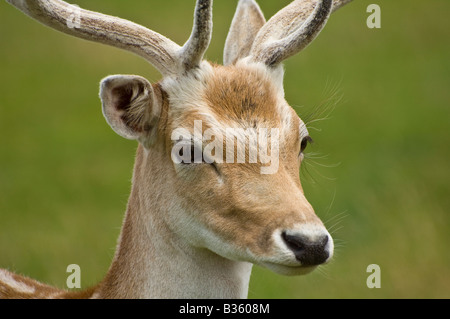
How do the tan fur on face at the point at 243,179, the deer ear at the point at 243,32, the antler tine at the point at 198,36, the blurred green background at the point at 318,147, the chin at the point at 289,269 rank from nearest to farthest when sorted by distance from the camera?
1. the chin at the point at 289,269
2. the tan fur on face at the point at 243,179
3. the antler tine at the point at 198,36
4. the deer ear at the point at 243,32
5. the blurred green background at the point at 318,147

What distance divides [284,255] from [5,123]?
15.4 metres

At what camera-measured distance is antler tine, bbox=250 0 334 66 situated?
6133 millimetres

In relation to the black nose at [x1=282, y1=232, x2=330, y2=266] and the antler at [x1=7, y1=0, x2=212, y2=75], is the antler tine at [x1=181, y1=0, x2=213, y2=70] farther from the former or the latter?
the black nose at [x1=282, y1=232, x2=330, y2=266]

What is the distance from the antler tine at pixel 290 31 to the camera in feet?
20.1

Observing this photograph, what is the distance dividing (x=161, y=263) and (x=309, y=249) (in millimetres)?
1236

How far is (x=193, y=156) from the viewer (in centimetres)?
593

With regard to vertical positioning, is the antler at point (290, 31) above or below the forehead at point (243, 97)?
above

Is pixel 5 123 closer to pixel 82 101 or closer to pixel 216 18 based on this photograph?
pixel 82 101

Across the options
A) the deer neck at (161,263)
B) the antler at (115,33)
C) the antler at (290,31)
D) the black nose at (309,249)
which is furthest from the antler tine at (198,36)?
the black nose at (309,249)

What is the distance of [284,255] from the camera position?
5.43 metres

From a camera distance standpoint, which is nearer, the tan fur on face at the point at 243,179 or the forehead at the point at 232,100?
the tan fur on face at the point at 243,179

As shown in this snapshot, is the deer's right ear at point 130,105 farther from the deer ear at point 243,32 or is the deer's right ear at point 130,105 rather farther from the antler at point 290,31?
the deer ear at point 243,32

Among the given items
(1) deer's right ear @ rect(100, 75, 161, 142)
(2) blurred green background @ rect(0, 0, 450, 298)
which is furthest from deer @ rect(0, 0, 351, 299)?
(2) blurred green background @ rect(0, 0, 450, 298)

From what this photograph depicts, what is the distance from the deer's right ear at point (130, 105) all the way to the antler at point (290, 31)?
0.83 metres
